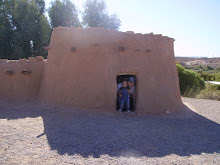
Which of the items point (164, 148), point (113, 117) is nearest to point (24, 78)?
point (113, 117)

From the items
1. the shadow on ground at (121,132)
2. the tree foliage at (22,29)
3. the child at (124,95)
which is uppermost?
the tree foliage at (22,29)

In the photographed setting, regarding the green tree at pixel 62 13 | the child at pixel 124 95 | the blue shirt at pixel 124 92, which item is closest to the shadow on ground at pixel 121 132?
the child at pixel 124 95

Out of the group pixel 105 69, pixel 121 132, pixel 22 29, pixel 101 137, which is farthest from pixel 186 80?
pixel 22 29

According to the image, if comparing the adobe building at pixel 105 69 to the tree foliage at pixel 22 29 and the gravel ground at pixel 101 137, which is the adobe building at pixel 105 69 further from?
the tree foliage at pixel 22 29

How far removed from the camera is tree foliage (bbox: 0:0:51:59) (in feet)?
58.6

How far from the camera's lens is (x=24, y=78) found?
8867 millimetres

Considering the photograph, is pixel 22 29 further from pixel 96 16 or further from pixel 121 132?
pixel 121 132

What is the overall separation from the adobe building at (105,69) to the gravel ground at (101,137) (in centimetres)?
49

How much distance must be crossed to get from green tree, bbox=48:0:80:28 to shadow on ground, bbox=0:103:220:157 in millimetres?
13617

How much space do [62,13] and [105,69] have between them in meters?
14.3

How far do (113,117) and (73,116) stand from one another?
133 cm

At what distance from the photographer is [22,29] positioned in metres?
18.1

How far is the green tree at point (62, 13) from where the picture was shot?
19516mm

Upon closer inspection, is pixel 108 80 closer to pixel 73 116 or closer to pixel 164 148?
pixel 73 116
